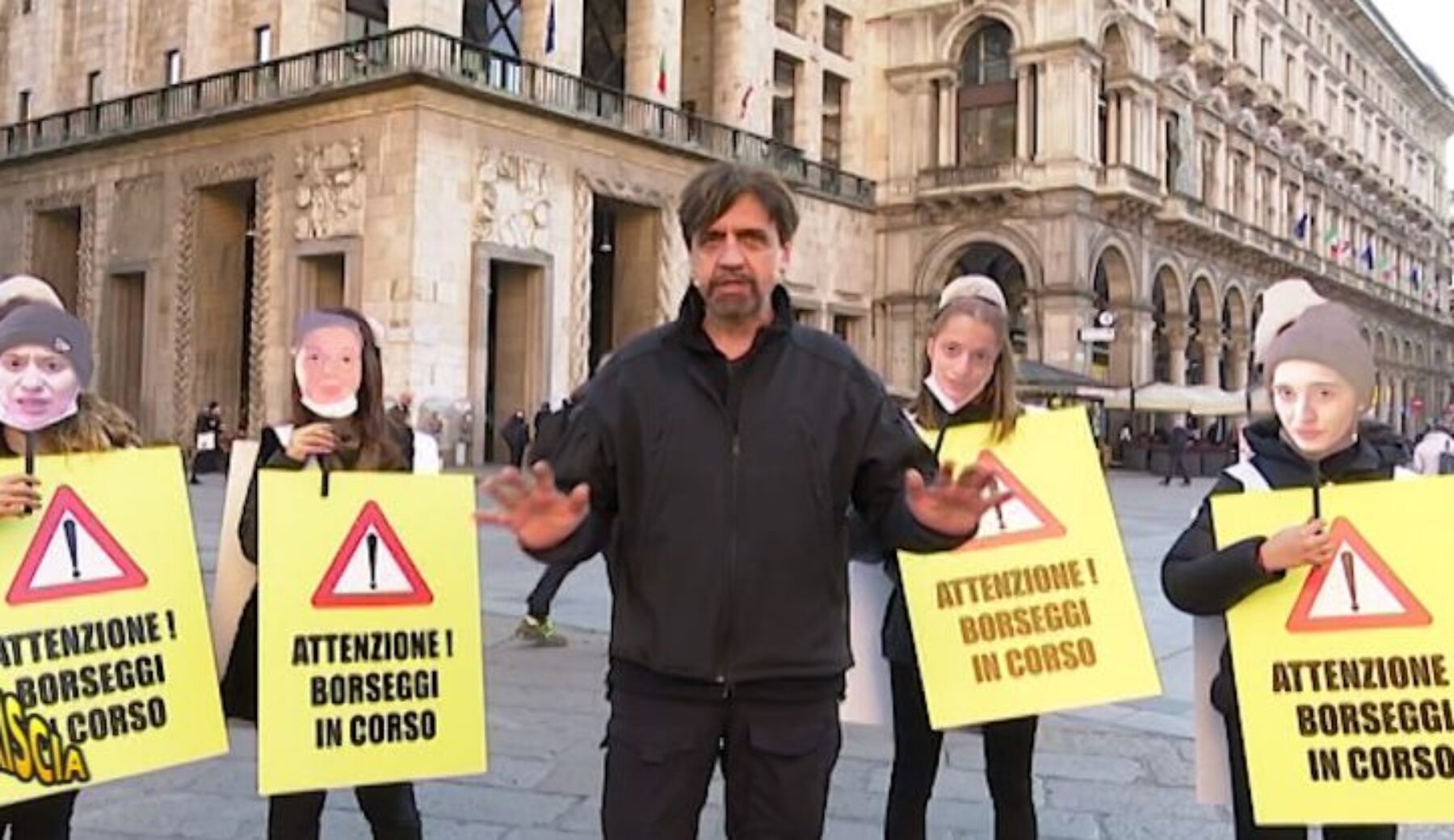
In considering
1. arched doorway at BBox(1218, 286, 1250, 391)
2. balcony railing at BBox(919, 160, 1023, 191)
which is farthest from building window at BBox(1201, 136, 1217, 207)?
balcony railing at BBox(919, 160, 1023, 191)

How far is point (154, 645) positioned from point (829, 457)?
6.41 feet

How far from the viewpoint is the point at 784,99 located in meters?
35.4

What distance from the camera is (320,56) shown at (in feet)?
83.3

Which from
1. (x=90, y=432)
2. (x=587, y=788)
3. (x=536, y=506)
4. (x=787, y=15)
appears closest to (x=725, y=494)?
(x=536, y=506)

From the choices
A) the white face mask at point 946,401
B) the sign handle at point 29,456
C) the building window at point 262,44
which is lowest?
the sign handle at point 29,456

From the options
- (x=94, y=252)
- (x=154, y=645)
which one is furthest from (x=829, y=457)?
(x=94, y=252)

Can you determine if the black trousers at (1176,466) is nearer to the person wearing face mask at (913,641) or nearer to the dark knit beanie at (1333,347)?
the person wearing face mask at (913,641)

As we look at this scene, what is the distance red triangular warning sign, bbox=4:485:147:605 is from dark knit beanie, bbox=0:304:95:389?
1.18 feet

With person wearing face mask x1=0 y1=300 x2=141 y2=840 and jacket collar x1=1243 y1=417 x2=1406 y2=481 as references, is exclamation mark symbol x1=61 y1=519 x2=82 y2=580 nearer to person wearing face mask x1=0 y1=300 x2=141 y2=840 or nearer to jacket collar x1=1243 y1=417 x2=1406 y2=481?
person wearing face mask x1=0 y1=300 x2=141 y2=840

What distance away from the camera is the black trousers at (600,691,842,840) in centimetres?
264

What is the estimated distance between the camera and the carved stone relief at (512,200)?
2450 cm

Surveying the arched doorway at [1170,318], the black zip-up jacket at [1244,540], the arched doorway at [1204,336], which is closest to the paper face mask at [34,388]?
the black zip-up jacket at [1244,540]

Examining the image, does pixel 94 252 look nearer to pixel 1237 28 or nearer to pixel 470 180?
pixel 470 180

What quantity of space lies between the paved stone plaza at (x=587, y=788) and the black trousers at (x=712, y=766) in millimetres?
2119
